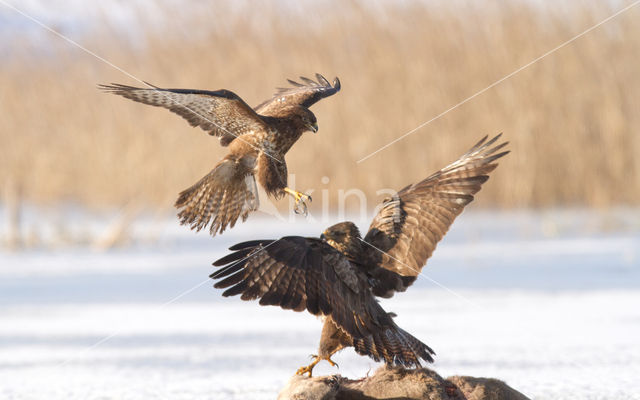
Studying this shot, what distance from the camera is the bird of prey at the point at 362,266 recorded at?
310 cm

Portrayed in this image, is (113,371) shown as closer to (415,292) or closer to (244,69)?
(415,292)

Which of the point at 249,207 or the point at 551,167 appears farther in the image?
the point at 551,167

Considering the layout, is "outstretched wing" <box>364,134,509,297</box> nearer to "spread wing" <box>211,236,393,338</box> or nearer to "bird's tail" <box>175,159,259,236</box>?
"spread wing" <box>211,236,393,338</box>

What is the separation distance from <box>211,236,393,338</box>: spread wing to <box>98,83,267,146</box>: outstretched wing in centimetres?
66

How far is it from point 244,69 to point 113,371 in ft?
18.0

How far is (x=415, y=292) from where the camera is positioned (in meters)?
6.77

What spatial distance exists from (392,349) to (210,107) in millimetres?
1311

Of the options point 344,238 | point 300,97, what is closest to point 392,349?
point 344,238

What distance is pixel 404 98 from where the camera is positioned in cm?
936

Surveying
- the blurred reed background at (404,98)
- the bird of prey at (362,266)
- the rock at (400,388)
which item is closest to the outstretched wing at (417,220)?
the bird of prey at (362,266)

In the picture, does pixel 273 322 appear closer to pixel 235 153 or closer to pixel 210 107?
pixel 235 153

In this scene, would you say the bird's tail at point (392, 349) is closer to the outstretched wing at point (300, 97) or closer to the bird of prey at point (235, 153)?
the bird of prey at point (235, 153)

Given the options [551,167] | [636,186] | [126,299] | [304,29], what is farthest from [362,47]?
[126,299]

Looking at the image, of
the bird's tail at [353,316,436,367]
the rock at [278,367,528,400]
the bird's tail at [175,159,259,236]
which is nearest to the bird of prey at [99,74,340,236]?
the bird's tail at [175,159,259,236]
